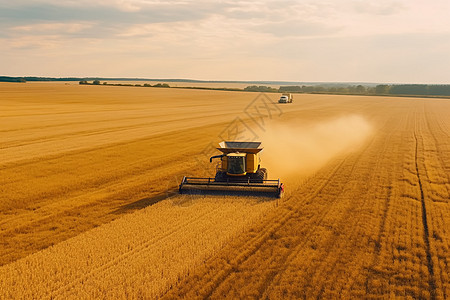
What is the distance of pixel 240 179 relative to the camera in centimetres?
1577

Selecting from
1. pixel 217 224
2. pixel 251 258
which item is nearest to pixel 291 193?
pixel 217 224

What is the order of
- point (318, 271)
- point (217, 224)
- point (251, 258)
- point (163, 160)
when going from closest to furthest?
point (318, 271)
point (251, 258)
point (217, 224)
point (163, 160)

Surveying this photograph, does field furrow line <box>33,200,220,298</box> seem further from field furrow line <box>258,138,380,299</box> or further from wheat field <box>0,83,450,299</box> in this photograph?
field furrow line <box>258,138,380,299</box>

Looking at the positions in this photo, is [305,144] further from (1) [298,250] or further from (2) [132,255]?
(2) [132,255]

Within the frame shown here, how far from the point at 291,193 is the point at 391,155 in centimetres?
1146

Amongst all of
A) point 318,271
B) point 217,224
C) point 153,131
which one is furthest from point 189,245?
point 153,131

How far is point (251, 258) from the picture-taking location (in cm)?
972

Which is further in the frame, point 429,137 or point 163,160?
point 429,137

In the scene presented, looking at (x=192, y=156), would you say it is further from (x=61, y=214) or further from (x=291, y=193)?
(x=61, y=214)

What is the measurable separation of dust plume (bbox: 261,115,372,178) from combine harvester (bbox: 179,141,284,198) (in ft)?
9.12

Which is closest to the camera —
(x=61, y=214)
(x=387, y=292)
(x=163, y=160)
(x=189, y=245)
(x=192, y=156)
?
(x=387, y=292)

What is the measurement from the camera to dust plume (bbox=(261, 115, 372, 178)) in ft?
66.3

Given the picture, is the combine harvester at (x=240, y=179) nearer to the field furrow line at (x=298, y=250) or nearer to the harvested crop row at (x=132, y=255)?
the harvested crop row at (x=132, y=255)

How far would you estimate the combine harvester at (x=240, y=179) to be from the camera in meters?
15.0
